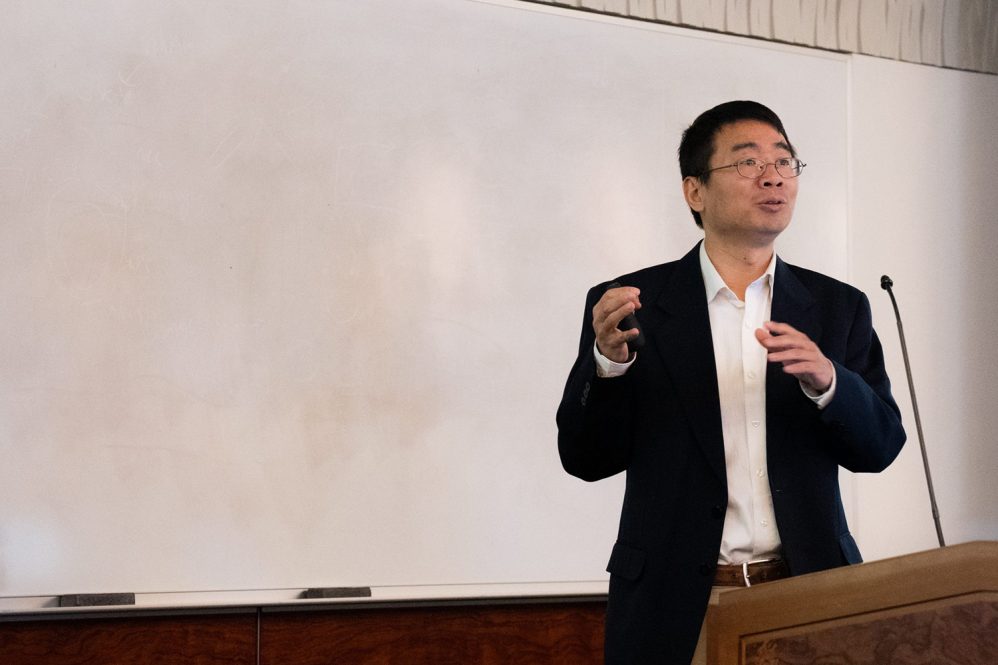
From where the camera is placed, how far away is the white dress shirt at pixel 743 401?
1.68m

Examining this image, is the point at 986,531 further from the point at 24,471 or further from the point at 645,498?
the point at 24,471

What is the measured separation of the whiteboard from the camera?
2.90 m

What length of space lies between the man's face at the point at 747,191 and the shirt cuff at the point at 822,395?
1.13ft

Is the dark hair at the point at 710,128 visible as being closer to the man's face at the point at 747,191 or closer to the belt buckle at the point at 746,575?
the man's face at the point at 747,191

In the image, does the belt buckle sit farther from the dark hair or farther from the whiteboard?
the whiteboard

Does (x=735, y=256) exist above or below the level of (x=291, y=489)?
above

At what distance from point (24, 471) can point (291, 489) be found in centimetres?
68

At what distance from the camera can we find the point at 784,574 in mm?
1656

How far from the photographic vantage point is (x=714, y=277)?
6.15 feet

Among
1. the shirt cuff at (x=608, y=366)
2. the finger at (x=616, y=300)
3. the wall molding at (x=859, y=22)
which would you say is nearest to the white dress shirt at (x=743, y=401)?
the shirt cuff at (x=608, y=366)

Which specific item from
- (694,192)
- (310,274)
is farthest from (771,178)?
(310,274)

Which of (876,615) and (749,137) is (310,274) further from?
(876,615)

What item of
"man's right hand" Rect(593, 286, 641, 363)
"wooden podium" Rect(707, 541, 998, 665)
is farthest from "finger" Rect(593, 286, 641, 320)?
"wooden podium" Rect(707, 541, 998, 665)

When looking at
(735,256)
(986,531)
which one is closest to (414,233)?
(735,256)
